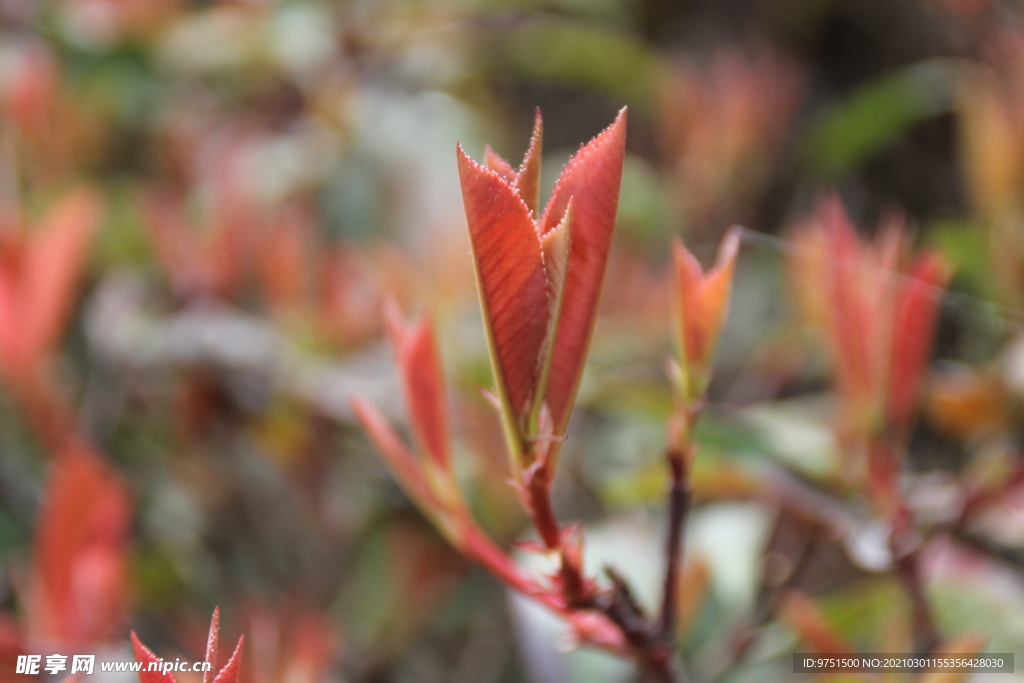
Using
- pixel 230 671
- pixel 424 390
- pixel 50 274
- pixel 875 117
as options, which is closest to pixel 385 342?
pixel 50 274

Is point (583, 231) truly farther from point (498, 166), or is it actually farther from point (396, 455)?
point (396, 455)

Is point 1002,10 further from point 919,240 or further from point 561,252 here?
point 561,252

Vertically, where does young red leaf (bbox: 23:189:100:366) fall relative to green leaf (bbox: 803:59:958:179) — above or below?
below

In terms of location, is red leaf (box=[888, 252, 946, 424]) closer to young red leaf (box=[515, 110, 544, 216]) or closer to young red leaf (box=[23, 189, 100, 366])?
young red leaf (box=[515, 110, 544, 216])

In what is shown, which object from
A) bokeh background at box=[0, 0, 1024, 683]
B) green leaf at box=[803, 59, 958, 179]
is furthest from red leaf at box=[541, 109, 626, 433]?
green leaf at box=[803, 59, 958, 179]

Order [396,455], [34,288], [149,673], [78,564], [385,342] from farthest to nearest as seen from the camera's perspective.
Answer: [385,342], [34,288], [78,564], [396,455], [149,673]

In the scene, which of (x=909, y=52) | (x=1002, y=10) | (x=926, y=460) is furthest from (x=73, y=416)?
(x=909, y=52)
